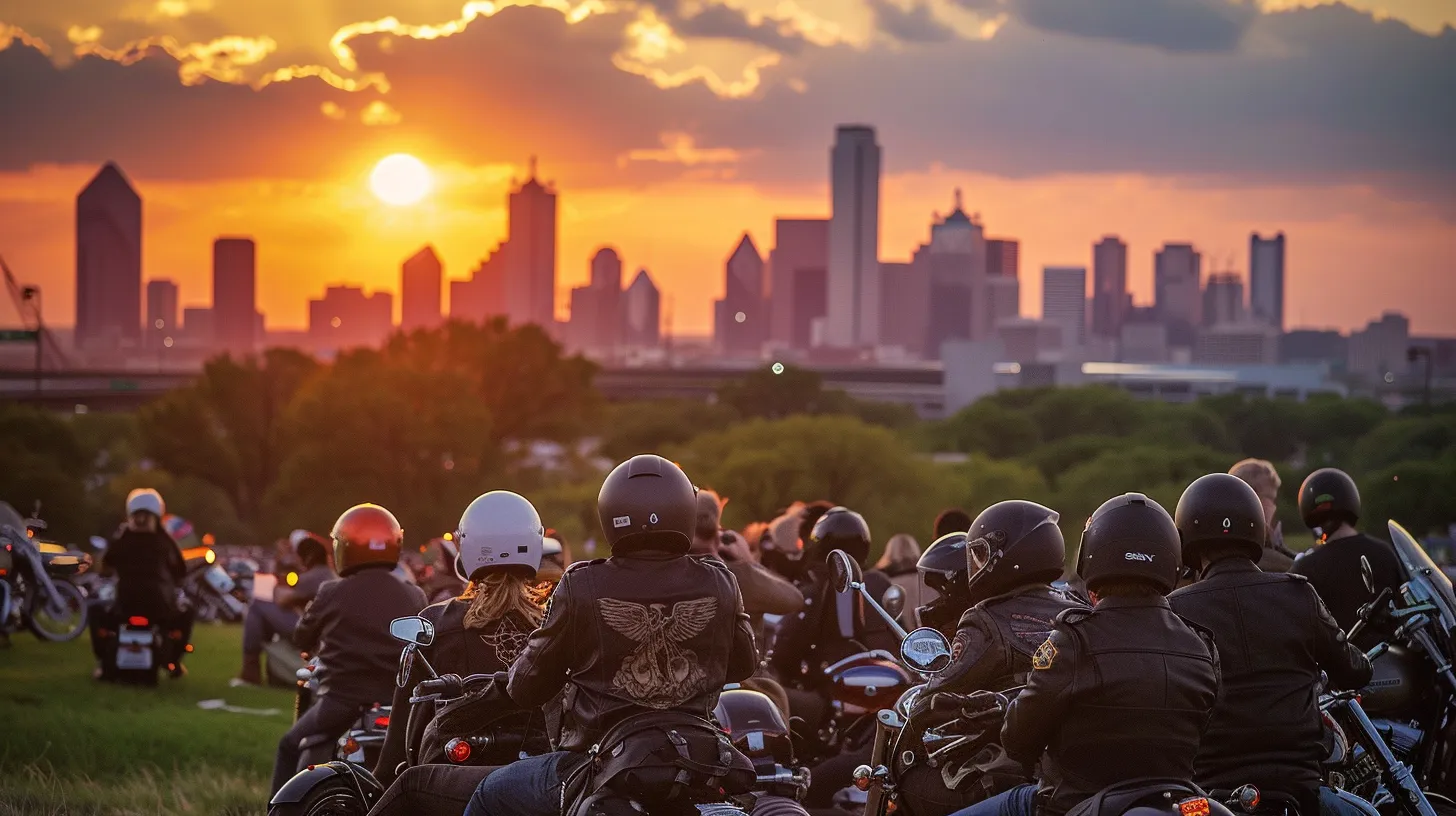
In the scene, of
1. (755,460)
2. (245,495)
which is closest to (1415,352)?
(755,460)

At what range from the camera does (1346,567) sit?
9586 millimetres

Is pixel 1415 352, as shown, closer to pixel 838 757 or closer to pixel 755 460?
pixel 755 460

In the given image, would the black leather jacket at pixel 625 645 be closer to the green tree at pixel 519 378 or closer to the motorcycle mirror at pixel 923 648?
the motorcycle mirror at pixel 923 648

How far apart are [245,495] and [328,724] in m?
85.0

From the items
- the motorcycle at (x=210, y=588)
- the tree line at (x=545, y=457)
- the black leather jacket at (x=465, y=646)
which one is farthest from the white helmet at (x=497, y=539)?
the tree line at (x=545, y=457)

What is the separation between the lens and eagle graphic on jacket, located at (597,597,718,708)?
5.95 metres

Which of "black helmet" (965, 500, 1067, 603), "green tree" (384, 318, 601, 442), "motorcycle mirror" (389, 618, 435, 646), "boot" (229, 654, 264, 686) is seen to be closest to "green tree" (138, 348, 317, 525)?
"green tree" (384, 318, 601, 442)

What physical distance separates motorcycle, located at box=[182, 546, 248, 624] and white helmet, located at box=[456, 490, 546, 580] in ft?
36.0

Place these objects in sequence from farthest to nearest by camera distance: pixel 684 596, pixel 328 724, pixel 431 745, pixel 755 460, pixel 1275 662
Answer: pixel 755 460 < pixel 328 724 < pixel 431 745 < pixel 1275 662 < pixel 684 596

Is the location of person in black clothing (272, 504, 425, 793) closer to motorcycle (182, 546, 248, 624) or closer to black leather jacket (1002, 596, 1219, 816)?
black leather jacket (1002, 596, 1219, 816)

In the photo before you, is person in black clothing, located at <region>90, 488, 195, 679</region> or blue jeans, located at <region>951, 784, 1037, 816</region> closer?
blue jeans, located at <region>951, 784, 1037, 816</region>

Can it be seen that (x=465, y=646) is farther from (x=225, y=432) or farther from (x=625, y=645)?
(x=225, y=432)

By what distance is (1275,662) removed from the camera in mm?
6445

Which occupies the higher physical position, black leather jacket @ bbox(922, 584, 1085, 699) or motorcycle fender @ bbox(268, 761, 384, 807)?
black leather jacket @ bbox(922, 584, 1085, 699)
